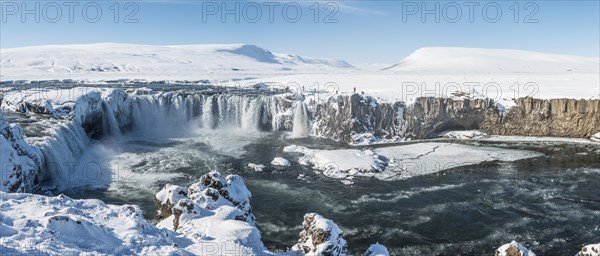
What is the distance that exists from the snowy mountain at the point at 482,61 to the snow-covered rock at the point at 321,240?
7335 cm

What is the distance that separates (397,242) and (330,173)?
30.8 ft

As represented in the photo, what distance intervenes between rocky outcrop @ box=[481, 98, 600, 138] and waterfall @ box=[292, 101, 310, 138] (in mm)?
14817

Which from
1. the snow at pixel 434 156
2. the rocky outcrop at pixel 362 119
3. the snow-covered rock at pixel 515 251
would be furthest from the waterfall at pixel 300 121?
the snow-covered rock at pixel 515 251

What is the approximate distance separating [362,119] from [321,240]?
26010mm

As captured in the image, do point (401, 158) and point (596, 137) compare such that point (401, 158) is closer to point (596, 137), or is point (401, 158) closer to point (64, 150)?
point (596, 137)

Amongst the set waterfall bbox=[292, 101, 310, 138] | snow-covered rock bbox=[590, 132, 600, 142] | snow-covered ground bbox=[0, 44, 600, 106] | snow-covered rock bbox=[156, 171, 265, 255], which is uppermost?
snow-covered ground bbox=[0, 44, 600, 106]

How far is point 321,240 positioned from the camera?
11.3 m

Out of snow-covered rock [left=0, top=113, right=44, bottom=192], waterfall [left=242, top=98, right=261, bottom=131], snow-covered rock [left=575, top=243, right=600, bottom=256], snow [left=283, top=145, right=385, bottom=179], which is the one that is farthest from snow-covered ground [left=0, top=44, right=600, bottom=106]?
snow-covered rock [left=575, top=243, right=600, bottom=256]

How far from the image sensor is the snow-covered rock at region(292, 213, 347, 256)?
36.3 feet

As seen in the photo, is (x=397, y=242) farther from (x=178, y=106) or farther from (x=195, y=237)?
(x=178, y=106)

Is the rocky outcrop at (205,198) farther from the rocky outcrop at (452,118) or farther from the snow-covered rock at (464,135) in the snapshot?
the snow-covered rock at (464,135)

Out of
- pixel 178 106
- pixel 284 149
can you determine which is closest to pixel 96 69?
pixel 178 106

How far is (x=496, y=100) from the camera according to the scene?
38.0 metres

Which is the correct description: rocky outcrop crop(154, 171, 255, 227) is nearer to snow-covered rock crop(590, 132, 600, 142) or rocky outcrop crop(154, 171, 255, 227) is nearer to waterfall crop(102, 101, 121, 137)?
waterfall crop(102, 101, 121, 137)
